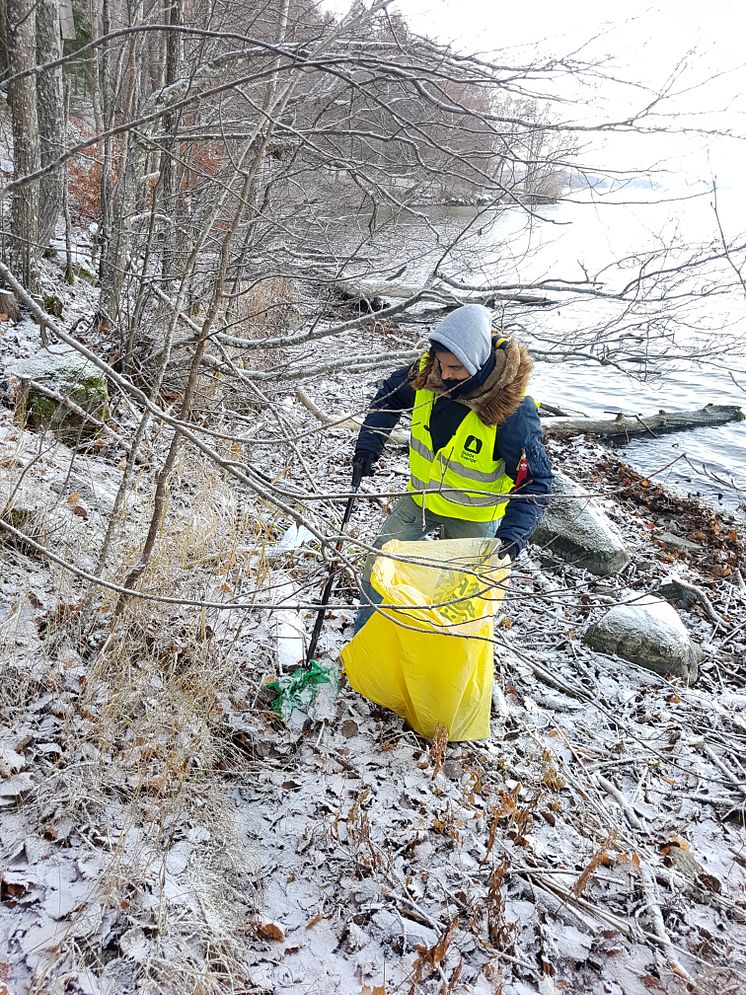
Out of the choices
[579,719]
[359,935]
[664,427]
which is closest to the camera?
[359,935]

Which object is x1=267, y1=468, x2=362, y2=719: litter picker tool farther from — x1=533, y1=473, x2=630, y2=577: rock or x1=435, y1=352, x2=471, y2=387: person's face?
x1=533, y1=473, x2=630, y2=577: rock

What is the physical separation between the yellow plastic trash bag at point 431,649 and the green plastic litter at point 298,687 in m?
0.15

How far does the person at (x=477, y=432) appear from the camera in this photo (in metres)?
2.94

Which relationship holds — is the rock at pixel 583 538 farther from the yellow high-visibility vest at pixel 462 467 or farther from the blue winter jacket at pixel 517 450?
the blue winter jacket at pixel 517 450

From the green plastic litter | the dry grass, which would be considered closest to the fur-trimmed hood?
the green plastic litter

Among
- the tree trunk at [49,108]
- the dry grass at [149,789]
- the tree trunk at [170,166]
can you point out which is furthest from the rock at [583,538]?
the tree trunk at [49,108]

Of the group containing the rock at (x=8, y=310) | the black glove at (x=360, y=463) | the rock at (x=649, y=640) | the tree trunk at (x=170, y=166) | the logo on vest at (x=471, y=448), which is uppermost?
the tree trunk at (x=170, y=166)

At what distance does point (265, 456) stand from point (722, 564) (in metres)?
4.29

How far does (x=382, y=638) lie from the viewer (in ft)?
9.51

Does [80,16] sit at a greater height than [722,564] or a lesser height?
greater

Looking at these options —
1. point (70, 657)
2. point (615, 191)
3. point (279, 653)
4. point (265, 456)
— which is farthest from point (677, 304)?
point (70, 657)

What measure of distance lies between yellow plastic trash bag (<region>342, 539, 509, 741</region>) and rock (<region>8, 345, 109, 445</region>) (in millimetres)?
2694

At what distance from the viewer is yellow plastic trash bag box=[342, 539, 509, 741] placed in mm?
2688

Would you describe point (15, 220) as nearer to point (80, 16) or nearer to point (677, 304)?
point (677, 304)
